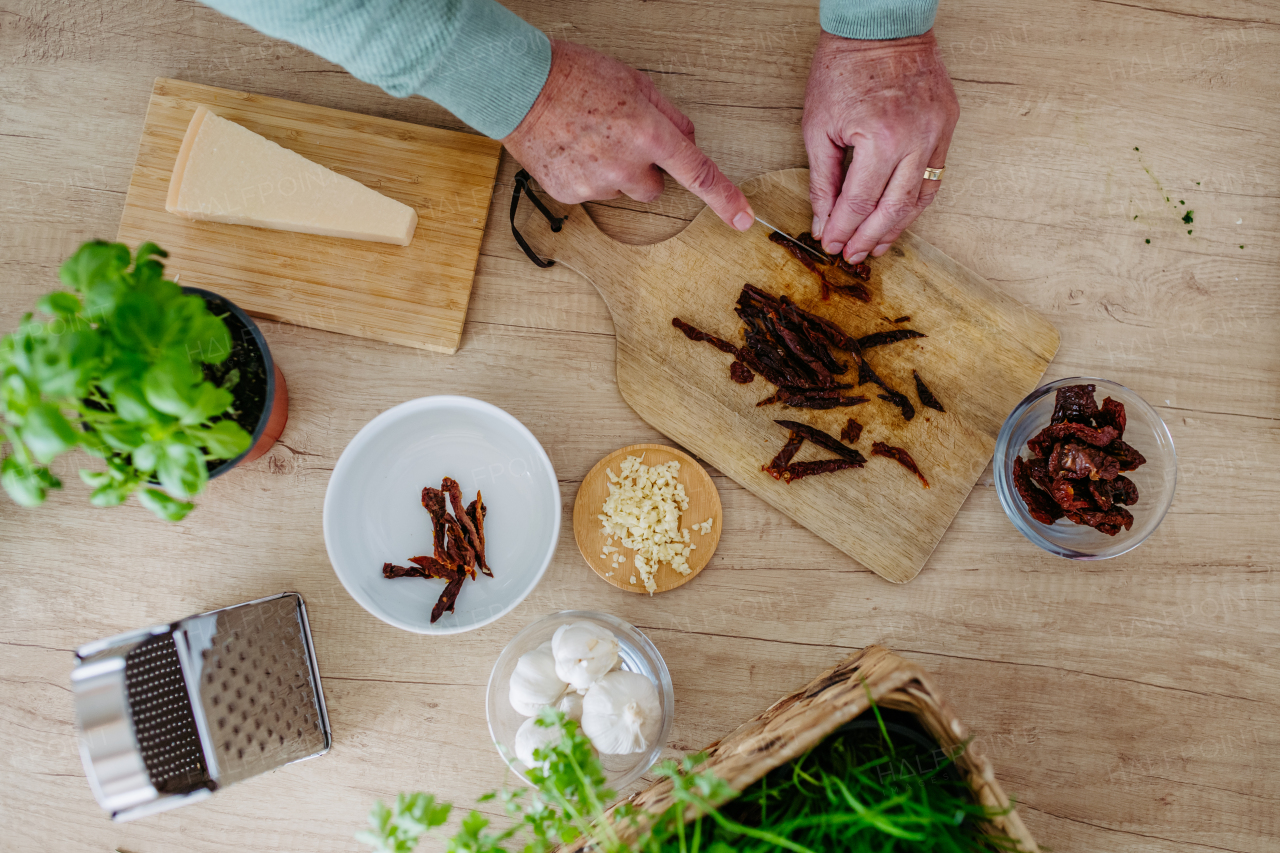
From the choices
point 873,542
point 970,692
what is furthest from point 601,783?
point 970,692

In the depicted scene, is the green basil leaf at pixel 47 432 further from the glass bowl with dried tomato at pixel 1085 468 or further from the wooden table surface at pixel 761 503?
the glass bowl with dried tomato at pixel 1085 468

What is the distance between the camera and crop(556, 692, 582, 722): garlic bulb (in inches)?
59.6

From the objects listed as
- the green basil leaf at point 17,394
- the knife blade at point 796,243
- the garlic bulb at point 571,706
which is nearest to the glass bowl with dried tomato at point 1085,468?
the knife blade at point 796,243

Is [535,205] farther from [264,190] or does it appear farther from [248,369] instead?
[248,369]

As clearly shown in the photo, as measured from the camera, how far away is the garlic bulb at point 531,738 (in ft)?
4.81

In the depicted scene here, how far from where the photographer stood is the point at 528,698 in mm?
1498

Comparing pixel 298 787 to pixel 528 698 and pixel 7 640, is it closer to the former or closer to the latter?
pixel 528 698

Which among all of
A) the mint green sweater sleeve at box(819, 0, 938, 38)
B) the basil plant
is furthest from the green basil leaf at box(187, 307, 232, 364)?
the mint green sweater sleeve at box(819, 0, 938, 38)

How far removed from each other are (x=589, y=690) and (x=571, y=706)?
0.07 m

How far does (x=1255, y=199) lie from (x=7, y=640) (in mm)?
3221

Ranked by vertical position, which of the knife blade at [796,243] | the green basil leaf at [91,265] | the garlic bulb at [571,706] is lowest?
the garlic bulb at [571,706]

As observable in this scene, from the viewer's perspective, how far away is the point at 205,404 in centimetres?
111

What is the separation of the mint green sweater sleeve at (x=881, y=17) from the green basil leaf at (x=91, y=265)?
1.50 metres

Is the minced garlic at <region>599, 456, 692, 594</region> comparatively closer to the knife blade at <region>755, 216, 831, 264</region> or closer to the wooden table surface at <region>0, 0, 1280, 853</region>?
the wooden table surface at <region>0, 0, 1280, 853</region>
